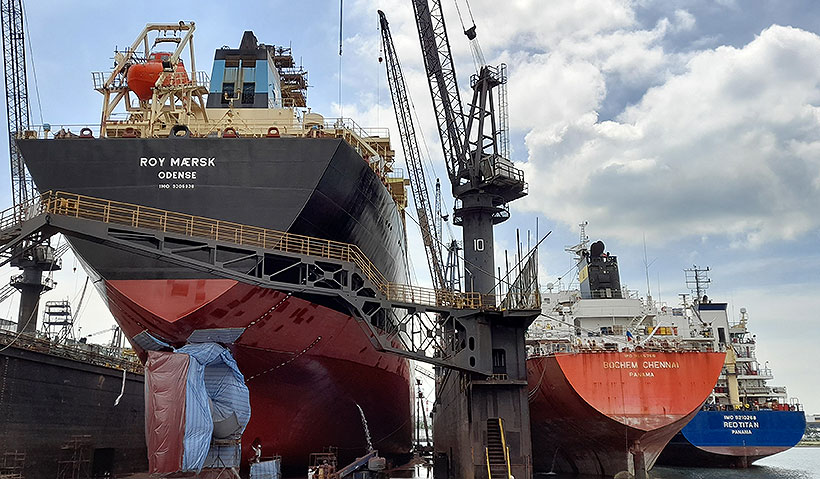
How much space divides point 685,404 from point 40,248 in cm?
3401

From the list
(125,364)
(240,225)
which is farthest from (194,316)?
(125,364)

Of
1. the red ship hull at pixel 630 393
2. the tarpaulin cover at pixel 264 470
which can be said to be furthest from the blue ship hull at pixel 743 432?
the tarpaulin cover at pixel 264 470

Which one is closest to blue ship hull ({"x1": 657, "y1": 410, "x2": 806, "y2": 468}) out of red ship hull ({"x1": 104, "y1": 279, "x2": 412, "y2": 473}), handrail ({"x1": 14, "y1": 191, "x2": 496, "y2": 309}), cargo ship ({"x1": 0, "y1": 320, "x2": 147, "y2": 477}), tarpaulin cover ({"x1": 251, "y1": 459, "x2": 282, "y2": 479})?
red ship hull ({"x1": 104, "y1": 279, "x2": 412, "y2": 473})

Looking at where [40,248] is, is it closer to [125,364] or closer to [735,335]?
[125,364]

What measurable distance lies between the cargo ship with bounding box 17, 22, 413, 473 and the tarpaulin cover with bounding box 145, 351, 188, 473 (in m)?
0.66

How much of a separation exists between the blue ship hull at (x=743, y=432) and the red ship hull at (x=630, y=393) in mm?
7056

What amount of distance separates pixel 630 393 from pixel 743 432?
10474mm

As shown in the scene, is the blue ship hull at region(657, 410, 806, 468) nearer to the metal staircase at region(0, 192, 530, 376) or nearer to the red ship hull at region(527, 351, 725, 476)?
the red ship hull at region(527, 351, 725, 476)

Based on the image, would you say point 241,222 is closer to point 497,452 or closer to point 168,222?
point 168,222

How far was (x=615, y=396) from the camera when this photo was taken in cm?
1939

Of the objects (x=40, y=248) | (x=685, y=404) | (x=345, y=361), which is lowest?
(x=685, y=404)

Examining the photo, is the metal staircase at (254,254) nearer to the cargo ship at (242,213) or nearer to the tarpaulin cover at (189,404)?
the cargo ship at (242,213)

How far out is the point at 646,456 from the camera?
20.2 metres

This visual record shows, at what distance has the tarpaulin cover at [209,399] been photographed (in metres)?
14.4
